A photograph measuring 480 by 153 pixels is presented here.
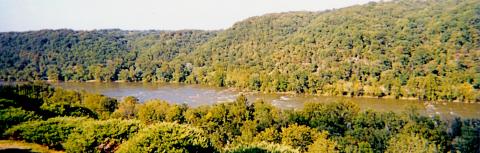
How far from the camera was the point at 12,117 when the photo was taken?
30656 millimetres

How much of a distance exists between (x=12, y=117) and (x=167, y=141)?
14205 mm

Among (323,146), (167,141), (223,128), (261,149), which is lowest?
(223,128)

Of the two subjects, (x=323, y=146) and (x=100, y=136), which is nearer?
(x=100, y=136)

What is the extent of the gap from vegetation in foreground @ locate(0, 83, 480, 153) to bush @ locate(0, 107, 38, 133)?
0.06 m

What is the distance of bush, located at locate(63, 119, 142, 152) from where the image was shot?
91.1ft

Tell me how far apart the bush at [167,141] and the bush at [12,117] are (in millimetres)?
11453

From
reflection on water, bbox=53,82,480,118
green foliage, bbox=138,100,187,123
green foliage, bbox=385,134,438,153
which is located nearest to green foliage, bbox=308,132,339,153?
green foliage, bbox=385,134,438,153

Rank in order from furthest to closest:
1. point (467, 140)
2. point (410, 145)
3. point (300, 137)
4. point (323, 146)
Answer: point (300, 137) → point (467, 140) → point (410, 145) → point (323, 146)

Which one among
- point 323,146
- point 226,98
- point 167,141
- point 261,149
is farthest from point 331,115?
point 226,98

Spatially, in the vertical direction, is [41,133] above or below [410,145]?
above

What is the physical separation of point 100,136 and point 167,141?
7.26 metres

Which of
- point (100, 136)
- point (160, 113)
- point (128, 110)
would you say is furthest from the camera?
point (128, 110)

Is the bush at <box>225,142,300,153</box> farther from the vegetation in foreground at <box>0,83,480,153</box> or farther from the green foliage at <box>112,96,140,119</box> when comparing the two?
the green foliage at <box>112,96,140,119</box>

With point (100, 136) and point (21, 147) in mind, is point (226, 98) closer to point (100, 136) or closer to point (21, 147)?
point (100, 136)
